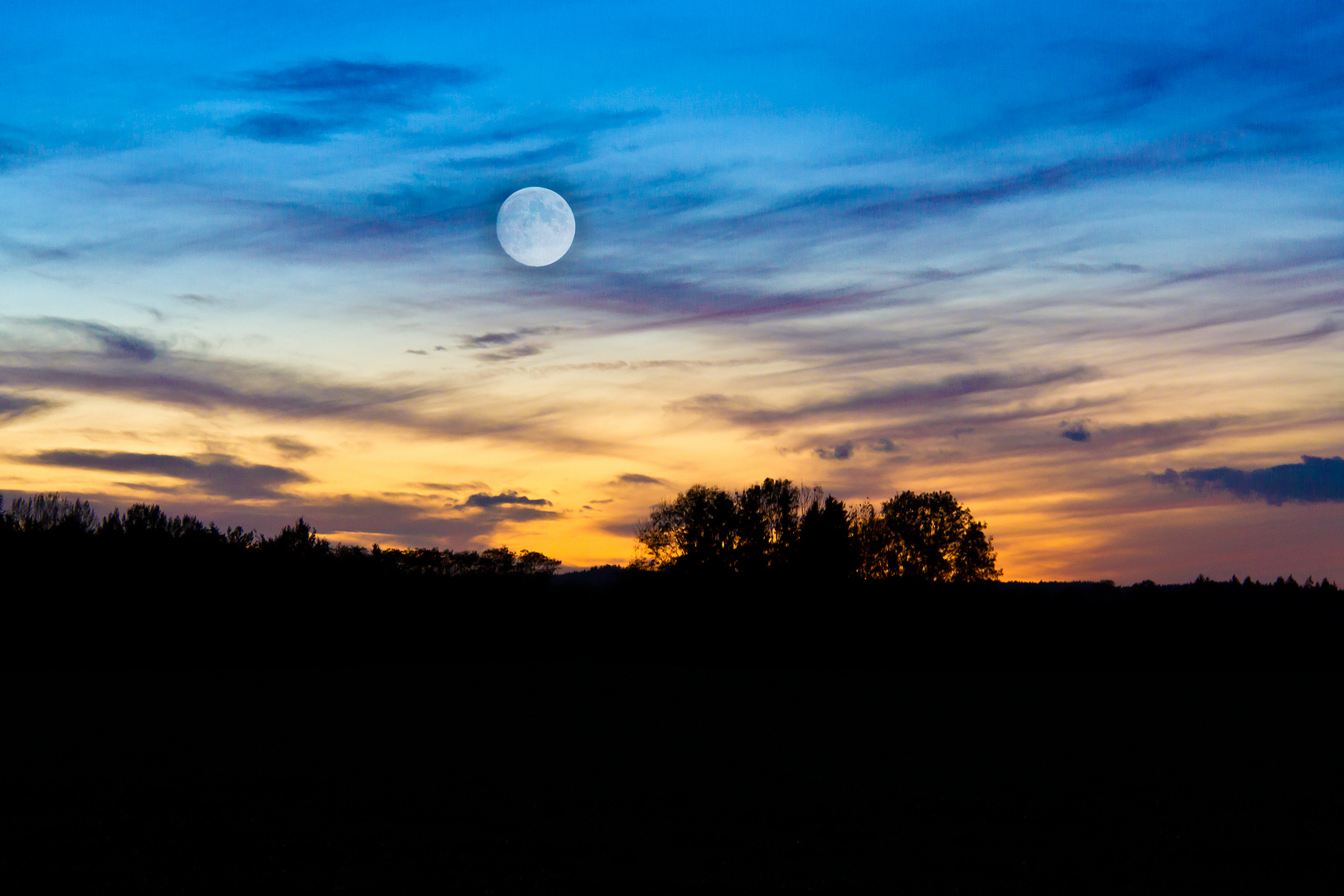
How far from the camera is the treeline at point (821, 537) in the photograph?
106125 millimetres

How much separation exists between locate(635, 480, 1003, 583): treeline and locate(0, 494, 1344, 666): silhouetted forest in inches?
542

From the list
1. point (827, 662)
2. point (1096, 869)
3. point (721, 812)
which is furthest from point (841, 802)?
point (827, 662)

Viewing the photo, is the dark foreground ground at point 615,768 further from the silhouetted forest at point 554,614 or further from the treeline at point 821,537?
the treeline at point 821,537

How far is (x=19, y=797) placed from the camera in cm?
2241

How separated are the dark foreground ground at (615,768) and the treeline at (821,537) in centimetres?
2965

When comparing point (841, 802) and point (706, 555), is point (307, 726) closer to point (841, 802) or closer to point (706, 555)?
point (841, 802)

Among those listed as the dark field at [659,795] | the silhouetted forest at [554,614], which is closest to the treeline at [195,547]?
the silhouetted forest at [554,614]

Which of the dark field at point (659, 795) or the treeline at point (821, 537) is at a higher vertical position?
the treeline at point (821, 537)

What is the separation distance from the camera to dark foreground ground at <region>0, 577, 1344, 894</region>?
1705 centimetres

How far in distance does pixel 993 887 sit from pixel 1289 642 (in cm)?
7553

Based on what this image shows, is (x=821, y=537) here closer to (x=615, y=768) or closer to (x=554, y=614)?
(x=554, y=614)

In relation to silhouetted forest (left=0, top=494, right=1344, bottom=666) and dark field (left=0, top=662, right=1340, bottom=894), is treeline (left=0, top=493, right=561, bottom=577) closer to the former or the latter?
silhouetted forest (left=0, top=494, right=1344, bottom=666)

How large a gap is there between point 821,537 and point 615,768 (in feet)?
264

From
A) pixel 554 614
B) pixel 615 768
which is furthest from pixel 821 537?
pixel 615 768
